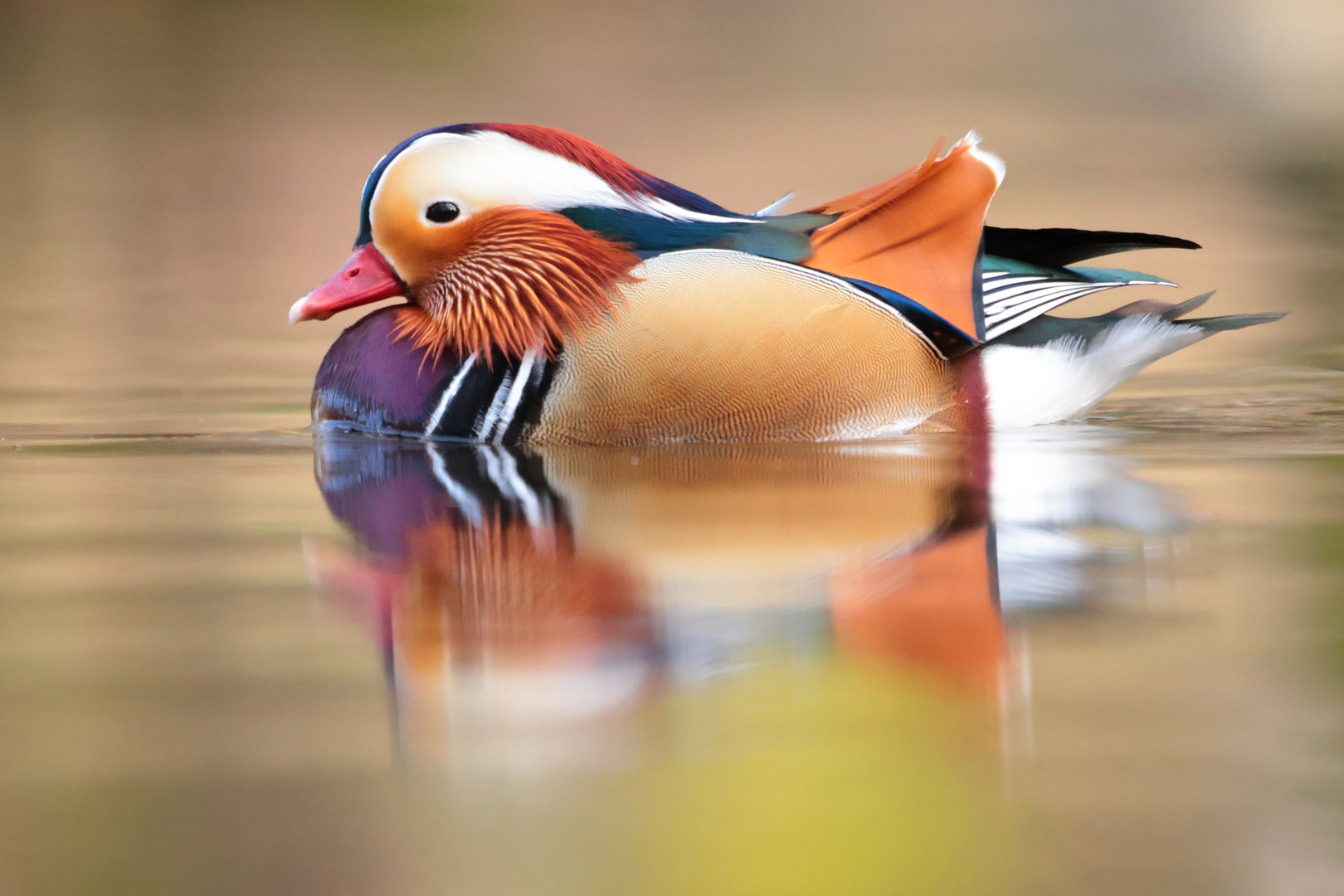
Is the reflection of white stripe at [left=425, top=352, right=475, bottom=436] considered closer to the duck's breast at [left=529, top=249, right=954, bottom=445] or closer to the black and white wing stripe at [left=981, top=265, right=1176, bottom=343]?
the duck's breast at [left=529, top=249, right=954, bottom=445]

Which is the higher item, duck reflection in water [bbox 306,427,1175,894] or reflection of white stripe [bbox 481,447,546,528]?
reflection of white stripe [bbox 481,447,546,528]

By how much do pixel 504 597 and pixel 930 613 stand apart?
1.80ft

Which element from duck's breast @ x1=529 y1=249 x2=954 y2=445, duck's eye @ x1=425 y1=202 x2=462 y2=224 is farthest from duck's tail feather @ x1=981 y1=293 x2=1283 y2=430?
duck's eye @ x1=425 y1=202 x2=462 y2=224

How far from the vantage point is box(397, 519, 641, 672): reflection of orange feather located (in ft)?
6.14

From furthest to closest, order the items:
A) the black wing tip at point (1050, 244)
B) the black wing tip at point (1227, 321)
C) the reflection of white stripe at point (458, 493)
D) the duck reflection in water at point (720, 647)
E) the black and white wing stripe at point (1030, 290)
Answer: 1. the black wing tip at point (1227, 321)
2. the black wing tip at point (1050, 244)
3. the black and white wing stripe at point (1030, 290)
4. the reflection of white stripe at point (458, 493)
5. the duck reflection in water at point (720, 647)

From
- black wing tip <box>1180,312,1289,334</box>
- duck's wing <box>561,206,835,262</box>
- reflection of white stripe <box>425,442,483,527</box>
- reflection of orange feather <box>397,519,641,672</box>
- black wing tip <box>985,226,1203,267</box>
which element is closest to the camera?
reflection of orange feather <box>397,519,641,672</box>

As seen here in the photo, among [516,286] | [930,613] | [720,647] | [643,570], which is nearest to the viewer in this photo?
[720,647]

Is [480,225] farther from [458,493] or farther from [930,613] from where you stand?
[930,613]

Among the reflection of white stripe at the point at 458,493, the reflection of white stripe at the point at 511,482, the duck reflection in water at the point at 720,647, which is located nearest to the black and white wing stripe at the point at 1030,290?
the duck reflection in water at the point at 720,647

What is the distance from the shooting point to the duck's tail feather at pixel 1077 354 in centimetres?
379

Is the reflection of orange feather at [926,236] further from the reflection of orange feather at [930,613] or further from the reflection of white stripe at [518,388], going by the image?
the reflection of orange feather at [930,613]

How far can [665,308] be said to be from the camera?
3473 millimetres

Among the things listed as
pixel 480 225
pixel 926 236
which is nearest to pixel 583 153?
pixel 480 225

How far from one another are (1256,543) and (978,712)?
3.35 ft
